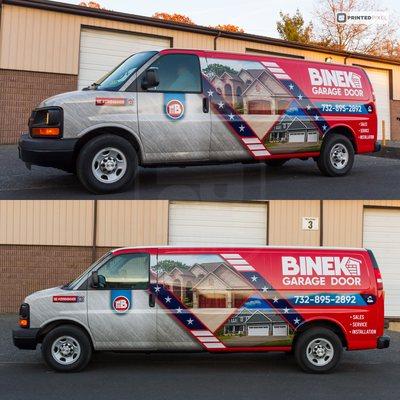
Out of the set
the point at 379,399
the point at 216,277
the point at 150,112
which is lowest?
the point at 379,399

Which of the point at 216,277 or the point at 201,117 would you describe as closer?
the point at 216,277

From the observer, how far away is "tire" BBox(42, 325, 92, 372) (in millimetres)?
10141

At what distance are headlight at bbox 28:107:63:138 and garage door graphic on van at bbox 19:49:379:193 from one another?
0.05 ft

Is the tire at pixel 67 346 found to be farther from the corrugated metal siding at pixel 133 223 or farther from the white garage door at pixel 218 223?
the white garage door at pixel 218 223

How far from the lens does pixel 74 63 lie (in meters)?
20.3

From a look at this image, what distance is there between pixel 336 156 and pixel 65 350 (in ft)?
20.9

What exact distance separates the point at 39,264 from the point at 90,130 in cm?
806


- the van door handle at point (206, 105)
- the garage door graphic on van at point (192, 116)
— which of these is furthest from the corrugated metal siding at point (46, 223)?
the van door handle at point (206, 105)

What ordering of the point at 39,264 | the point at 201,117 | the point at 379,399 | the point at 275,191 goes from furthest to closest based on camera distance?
the point at 39,264 → the point at 275,191 → the point at 201,117 → the point at 379,399

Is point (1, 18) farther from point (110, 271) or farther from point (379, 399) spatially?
point (379, 399)

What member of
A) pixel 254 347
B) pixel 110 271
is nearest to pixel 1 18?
pixel 110 271

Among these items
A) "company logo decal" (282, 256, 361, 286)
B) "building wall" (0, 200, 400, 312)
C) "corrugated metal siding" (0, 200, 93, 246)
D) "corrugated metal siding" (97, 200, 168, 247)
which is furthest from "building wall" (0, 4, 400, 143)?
"company logo decal" (282, 256, 361, 286)

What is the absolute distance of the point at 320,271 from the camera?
10703 millimetres

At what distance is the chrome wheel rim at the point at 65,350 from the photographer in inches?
400
